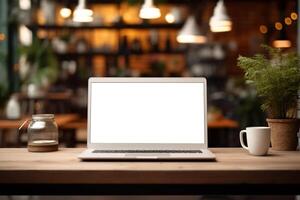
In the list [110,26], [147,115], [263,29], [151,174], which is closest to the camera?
[151,174]

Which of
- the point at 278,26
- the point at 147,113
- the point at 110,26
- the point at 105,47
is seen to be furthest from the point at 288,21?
the point at 147,113

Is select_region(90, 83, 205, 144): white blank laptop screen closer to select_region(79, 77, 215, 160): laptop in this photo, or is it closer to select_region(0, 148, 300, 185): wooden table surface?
select_region(79, 77, 215, 160): laptop

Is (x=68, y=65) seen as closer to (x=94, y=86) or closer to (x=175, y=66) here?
(x=175, y=66)

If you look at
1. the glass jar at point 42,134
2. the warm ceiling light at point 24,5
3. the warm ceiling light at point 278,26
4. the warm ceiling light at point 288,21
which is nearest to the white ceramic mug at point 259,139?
the glass jar at point 42,134

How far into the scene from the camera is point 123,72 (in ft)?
21.3

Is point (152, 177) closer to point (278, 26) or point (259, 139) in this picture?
point (259, 139)

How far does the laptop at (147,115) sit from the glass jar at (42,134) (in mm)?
180

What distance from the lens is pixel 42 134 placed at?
74.0 inches

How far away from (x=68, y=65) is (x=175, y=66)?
1768 mm

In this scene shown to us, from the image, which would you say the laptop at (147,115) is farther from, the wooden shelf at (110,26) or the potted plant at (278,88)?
the wooden shelf at (110,26)

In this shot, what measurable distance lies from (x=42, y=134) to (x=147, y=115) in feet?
1.45

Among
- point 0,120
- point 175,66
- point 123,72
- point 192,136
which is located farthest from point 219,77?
point 192,136

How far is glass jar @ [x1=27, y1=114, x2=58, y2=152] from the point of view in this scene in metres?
1.82

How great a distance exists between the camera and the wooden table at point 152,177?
1.42 m
